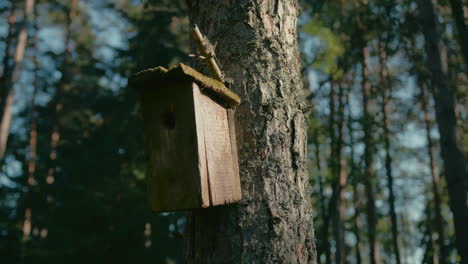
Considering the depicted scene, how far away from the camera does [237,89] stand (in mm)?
2133

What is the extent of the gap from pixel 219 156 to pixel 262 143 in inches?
9.7

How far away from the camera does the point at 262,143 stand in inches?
79.4

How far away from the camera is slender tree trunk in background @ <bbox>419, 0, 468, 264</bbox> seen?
5.86 m

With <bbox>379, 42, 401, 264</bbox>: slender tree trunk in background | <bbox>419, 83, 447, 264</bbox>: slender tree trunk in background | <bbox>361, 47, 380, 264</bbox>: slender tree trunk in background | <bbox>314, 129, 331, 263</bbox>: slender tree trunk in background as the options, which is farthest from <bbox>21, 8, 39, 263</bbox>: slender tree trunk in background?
<bbox>419, 83, 447, 264</bbox>: slender tree trunk in background

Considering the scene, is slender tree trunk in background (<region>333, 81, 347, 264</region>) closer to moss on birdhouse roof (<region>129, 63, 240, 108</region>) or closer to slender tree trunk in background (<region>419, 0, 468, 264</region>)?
→ slender tree trunk in background (<region>419, 0, 468, 264</region>)

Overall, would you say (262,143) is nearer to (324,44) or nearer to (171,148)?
(171,148)

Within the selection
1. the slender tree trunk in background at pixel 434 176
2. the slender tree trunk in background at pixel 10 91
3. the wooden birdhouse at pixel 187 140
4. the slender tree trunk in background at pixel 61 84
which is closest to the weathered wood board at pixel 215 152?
the wooden birdhouse at pixel 187 140

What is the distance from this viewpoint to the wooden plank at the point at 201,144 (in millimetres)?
1790

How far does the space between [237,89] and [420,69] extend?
29.9 ft

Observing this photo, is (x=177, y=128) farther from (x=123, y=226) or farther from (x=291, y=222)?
(x=123, y=226)

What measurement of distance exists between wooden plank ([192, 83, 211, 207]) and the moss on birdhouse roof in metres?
0.05

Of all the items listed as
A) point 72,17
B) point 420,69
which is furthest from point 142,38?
point 420,69

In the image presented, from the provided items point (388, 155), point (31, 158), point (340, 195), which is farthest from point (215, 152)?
point (31, 158)

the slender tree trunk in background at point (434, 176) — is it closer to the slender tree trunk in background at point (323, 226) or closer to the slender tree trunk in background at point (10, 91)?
the slender tree trunk in background at point (323, 226)
